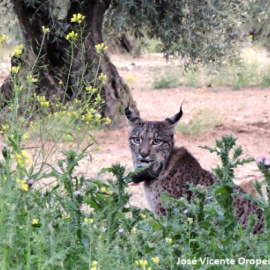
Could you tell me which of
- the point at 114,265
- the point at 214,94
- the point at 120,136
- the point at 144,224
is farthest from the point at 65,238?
the point at 214,94

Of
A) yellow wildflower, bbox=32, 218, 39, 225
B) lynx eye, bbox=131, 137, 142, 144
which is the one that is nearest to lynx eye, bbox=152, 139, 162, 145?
lynx eye, bbox=131, 137, 142, 144

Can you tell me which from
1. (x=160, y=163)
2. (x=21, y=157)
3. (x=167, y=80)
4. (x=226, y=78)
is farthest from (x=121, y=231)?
(x=167, y=80)

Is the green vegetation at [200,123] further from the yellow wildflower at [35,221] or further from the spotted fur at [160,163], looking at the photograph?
the yellow wildflower at [35,221]

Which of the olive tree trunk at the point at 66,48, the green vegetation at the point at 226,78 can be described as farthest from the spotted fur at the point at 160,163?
the green vegetation at the point at 226,78

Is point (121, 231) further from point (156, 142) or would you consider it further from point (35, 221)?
point (156, 142)

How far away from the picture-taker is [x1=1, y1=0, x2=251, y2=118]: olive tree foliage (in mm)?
12102

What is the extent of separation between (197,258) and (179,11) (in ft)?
27.4

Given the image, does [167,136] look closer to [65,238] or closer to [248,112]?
[65,238]

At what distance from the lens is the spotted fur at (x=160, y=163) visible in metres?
7.00

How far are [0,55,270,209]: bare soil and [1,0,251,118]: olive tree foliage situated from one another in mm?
983

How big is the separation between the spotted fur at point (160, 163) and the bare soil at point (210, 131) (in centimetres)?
159

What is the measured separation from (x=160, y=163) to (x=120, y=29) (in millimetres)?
5470

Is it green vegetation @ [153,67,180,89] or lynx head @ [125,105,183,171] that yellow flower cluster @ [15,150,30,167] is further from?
green vegetation @ [153,67,180,89]

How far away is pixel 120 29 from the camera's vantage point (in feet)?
40.8
